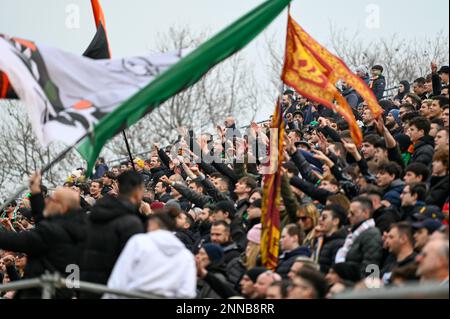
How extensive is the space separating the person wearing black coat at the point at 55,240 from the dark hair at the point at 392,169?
157 inches

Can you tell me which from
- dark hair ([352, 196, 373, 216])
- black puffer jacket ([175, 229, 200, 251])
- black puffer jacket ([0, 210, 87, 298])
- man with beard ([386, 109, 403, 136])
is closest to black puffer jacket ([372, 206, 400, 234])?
dark hair ([352, 196, 373, 216])

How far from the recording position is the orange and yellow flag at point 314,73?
631 inches

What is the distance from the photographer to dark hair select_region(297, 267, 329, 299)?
12.9 m

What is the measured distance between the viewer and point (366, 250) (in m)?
14.7

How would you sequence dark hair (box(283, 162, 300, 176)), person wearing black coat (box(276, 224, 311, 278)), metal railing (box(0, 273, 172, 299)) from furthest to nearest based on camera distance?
dark hair (box(283, 162, 300, 176))
person wearing black coat (box(276, 224, 311, 278))
metal railing (box(0, 273, 172, 299))

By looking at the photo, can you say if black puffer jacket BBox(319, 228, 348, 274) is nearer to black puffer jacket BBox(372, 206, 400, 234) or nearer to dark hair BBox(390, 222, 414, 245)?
black puffer jacket BBox(372, 206, 400, 234)

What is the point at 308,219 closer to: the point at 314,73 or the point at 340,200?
the point at 340,200

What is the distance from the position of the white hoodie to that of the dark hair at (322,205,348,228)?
304 cm

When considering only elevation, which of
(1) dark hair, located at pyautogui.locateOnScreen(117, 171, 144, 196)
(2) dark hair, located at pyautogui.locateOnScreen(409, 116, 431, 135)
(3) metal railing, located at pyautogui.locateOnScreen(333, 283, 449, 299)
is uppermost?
(2) dark hair, located at pyautogui.locateOnScreen(409, 116, 431, 135)

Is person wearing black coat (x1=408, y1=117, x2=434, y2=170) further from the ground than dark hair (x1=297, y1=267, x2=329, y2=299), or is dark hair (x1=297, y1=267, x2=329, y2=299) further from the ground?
person wearing black coat (x1=408, y1=117, x2=434, y2=170)

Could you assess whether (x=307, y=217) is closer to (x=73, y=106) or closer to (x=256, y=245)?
(x=256, y=245)

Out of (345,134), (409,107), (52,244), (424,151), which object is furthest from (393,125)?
(52,244)

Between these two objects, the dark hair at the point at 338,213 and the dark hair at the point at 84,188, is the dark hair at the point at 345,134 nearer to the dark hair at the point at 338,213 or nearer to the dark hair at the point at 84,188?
the dark hair at the point at 338,213

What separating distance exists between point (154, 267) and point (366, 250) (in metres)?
2.98
